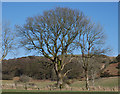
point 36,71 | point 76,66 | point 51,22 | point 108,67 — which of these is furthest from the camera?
point 108,67

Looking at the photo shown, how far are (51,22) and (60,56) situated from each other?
159 inches

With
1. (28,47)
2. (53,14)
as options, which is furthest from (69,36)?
(28,47)

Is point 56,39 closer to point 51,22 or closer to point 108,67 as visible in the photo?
point 51,22

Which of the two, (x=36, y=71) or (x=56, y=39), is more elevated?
(x=56, y=39)

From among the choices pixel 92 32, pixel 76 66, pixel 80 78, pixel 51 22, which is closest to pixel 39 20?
pixel 51 22

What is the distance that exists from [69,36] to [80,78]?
15962mm

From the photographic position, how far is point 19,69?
126 feet

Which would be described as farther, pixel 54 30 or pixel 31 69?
pixel 31 69

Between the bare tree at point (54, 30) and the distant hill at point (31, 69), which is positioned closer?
the bare tree at point (54, 30)

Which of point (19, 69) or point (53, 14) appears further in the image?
point (19, 69)

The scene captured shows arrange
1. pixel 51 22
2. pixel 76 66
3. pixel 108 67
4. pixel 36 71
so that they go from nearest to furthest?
pixel 51 22
pixel 76 66
pixel 36 71
pixel 108 67

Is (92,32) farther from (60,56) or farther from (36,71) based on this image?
(36,71)

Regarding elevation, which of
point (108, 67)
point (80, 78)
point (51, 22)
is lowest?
point (80, 78)

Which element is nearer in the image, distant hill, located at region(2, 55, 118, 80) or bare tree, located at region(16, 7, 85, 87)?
bare tree, located at region(16, 7, 85, 87)
